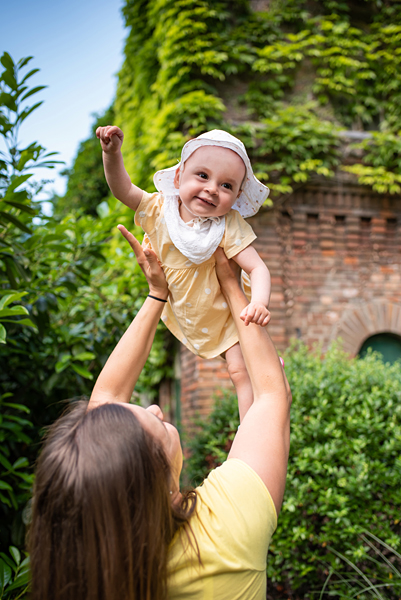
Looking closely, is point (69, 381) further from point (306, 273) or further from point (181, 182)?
point (306, 273)

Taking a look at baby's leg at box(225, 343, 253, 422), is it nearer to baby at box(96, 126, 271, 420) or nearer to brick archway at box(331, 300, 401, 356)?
baby at box(96, 126, 271, 420)

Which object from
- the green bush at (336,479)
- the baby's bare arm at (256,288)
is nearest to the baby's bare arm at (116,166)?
the baby's bare arm at (256,288)

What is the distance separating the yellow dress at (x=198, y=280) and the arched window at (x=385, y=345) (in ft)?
13.1

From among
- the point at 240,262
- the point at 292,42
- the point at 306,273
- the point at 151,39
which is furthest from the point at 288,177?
the point at 240,262

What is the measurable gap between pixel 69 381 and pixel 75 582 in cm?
187

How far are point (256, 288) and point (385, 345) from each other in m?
4.34

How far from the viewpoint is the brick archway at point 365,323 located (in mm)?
5117

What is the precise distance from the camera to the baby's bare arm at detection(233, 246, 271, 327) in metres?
1.33

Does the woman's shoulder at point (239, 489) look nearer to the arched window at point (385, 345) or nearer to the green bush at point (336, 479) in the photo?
the green bush at point (336, 479)

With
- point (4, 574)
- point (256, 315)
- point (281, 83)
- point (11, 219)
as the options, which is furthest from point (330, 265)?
point (4, 574)

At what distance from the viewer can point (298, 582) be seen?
9.19 feet

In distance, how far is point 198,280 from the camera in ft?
5.32

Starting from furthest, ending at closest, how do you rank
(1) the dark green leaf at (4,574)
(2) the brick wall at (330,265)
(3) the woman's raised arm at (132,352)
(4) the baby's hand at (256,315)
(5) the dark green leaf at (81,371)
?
(2) the brick wall at (330,265)
(5) the dark green leaf at (81,371)
(1) the dark green leaf at (4,574)
(3) the woman's raised arm at (132,352)
(4) the baby's hand at (256,315)

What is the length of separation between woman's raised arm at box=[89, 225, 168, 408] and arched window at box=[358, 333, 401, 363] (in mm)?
4182
